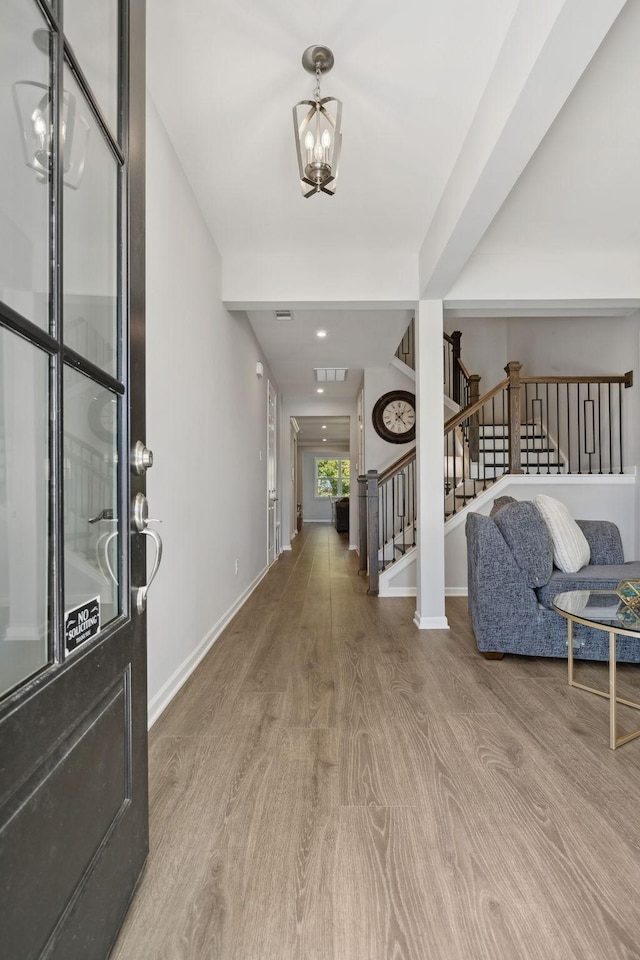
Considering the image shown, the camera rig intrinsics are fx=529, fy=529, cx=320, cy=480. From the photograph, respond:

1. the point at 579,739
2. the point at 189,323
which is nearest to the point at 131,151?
the point at 189,323

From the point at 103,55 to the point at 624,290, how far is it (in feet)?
12.2

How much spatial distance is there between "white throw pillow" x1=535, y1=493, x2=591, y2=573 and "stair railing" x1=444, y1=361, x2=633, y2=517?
5.17ft

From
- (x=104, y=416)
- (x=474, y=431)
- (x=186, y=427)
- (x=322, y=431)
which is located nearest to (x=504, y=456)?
(x=474, y=431)

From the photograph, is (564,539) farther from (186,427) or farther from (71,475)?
(71,475)

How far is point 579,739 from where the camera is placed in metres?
2.08

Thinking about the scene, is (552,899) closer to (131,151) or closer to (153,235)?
(131,151)

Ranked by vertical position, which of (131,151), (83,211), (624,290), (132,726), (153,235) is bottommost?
(132,726)

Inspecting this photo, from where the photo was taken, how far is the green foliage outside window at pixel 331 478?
59.6ft

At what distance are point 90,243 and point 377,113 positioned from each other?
1.79 metres

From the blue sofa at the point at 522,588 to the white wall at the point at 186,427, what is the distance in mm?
1668

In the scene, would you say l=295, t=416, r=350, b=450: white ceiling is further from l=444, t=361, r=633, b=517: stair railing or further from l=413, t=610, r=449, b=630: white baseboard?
l=413, t=610, r=449, b=630: white baseboard

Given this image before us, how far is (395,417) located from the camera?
6914 millimetres

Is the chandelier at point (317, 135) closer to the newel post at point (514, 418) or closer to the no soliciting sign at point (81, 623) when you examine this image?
the no soliciting sign at point (81, 623)

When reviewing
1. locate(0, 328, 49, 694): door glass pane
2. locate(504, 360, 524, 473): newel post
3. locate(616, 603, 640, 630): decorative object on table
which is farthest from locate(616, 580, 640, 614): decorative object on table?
locate(504, 360, 524, 473): newel post
